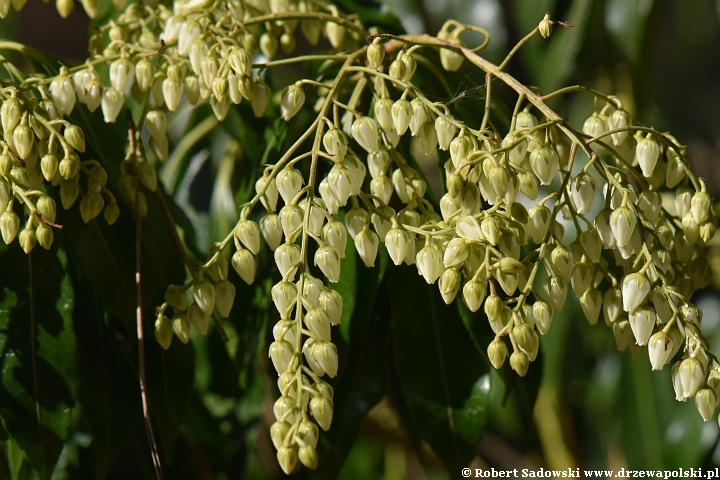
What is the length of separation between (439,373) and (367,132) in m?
0.34

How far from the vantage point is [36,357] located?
2.88 feet

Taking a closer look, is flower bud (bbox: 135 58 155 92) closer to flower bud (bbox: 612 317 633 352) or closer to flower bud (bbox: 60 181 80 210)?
flower bud (bbox: 60 181 80 210)

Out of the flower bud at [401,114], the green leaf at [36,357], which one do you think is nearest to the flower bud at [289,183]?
the flower bud at [401,114]

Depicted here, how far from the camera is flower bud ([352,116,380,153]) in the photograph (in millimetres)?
792

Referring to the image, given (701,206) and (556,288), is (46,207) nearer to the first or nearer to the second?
(556,288)

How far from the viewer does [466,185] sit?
2.32 ft

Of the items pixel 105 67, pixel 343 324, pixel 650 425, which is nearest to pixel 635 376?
pixel 650 425

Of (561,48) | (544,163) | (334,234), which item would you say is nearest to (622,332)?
(544,163)

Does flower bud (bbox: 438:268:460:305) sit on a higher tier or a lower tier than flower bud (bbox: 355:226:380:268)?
higher

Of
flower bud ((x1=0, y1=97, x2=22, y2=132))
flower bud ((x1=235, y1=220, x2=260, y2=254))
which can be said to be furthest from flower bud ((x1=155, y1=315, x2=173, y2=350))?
flower bud ((x1=0, y1=97, x2=22, y2=132))

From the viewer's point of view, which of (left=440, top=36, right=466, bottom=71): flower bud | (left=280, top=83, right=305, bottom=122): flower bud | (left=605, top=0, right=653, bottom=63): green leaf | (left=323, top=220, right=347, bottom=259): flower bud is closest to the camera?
(left=323, top=220, right=347, bottom=259): flower bud

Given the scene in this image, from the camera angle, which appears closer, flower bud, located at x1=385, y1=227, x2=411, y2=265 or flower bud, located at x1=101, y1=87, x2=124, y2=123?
flower bud, located at x1=385, y1=227, x2=411, y2=265

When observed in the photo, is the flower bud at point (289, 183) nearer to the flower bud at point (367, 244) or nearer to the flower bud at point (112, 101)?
the flower bud at point (367, 244)

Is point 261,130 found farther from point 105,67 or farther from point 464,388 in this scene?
point 464,388
